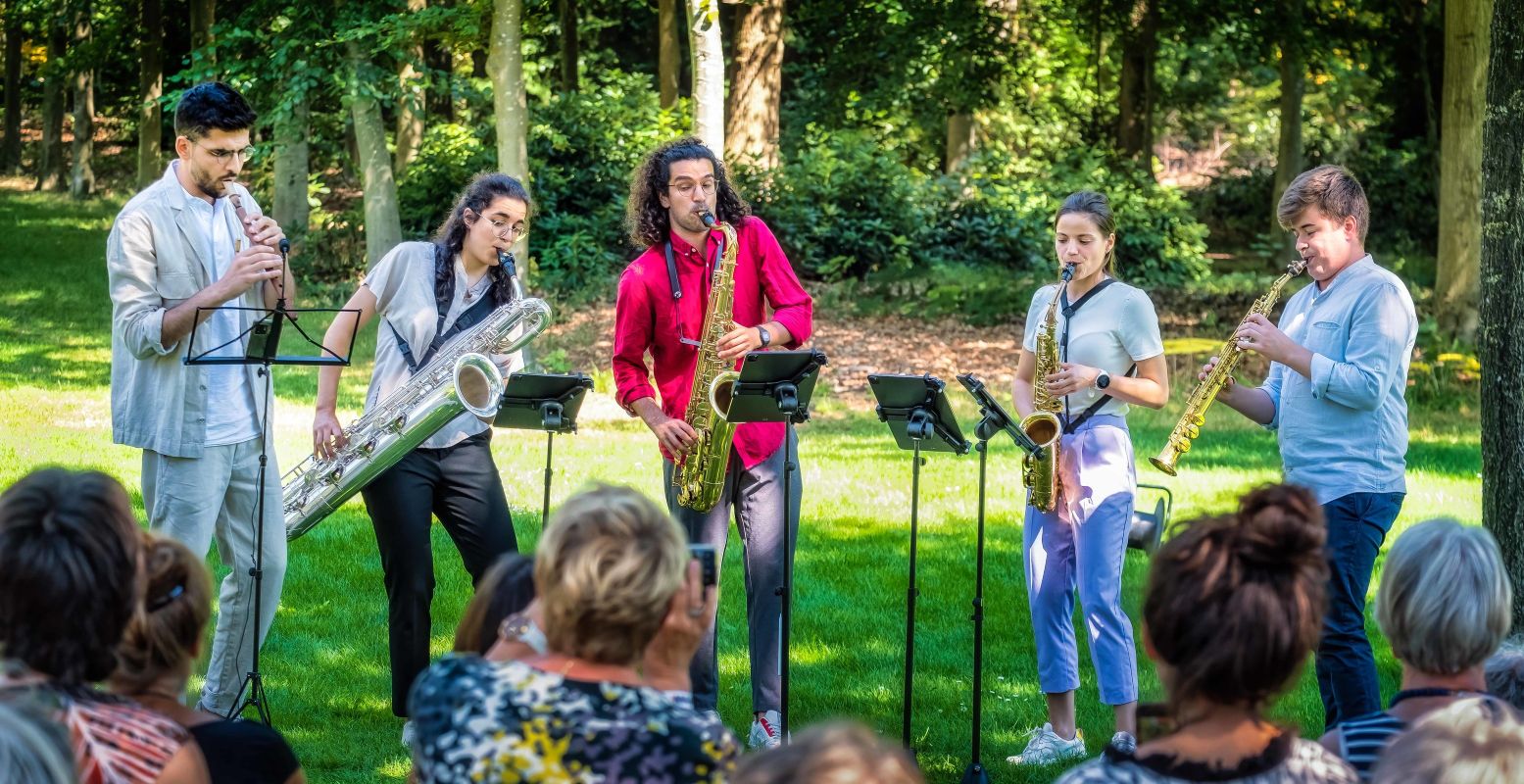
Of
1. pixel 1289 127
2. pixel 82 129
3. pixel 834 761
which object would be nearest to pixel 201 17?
pixel 82 129

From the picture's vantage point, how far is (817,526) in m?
9.60

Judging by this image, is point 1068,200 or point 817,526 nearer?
point 1068,200

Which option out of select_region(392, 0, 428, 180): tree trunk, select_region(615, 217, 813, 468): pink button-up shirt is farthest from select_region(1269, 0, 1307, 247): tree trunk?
select_region(615, 217, 813, 468): pink button-up shirt

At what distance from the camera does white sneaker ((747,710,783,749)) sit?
223 inches

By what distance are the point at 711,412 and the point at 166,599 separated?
9.26 ft

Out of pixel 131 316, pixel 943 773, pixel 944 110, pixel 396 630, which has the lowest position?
pixel 943 773

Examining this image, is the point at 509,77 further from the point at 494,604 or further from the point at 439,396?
the point at 494,604

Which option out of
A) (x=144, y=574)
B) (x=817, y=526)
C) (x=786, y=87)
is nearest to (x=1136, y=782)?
(x=144, y=574)

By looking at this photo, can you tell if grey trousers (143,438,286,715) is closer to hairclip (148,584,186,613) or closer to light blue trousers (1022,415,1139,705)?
hairclip (148,584,186,613)

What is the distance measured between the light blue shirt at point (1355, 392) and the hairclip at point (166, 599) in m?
3.50

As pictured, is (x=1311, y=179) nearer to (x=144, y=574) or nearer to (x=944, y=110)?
(x=144, y=574)

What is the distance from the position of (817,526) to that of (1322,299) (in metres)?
4.83

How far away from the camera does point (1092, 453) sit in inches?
211

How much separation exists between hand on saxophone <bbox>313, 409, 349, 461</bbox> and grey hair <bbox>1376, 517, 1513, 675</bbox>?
3.79m
